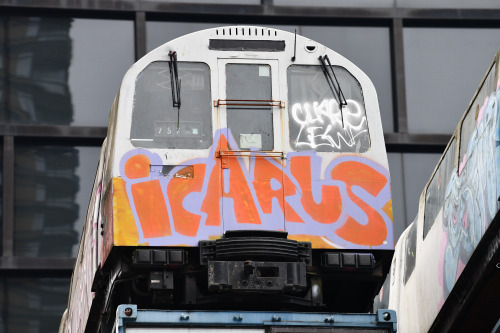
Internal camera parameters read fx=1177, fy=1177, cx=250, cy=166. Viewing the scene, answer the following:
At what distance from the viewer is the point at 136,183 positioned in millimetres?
10539

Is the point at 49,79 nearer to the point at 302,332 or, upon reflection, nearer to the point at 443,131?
the point at 443,131

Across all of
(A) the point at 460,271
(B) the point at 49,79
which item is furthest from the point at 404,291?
(B) the point at 49,79

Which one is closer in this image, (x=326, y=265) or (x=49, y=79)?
(x=326, y=265)

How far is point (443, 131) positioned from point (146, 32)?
6.36m

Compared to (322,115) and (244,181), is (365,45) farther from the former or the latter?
(244,181)

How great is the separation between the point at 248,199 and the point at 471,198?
241 centimetres

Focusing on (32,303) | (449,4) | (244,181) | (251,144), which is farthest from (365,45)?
A: (244,181)

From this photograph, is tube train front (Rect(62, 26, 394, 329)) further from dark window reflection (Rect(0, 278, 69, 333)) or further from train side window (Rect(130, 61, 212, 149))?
dark window reflection (Rect(0, 278, 69, 333))

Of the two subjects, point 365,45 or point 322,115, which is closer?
point 322,115

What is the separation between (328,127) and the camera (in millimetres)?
10945

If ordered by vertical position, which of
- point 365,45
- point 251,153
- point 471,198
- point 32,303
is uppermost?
point 365,45

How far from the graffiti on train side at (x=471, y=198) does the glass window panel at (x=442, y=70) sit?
11278 millimetres

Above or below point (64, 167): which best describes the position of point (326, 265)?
below

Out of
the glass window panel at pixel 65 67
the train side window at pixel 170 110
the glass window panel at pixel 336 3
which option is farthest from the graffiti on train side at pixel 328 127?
the glass window panel at pixel 336 3
